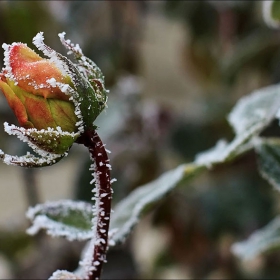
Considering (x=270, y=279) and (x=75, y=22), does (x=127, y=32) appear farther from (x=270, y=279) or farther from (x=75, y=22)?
(x=270, y=279)

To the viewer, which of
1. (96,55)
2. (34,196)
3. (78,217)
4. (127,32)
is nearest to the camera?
(78,217)

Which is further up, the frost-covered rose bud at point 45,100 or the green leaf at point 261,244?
the green leaf at point 261,244

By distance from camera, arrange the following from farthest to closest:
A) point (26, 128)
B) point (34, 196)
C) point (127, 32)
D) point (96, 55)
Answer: point (127, 32)
point (96, 55)
point (34, 196)
point (26, 128)

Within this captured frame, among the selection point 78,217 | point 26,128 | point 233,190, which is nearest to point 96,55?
point 233,190

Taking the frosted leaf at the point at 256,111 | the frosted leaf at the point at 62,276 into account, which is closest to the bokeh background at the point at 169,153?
the frosted leaf at the point at 256,111

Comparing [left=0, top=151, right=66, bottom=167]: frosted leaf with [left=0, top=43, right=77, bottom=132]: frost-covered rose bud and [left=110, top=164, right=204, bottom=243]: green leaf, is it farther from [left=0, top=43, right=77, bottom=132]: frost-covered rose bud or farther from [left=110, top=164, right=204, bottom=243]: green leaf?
[left=110, top=164, right=204, bottom=243]: green leaf

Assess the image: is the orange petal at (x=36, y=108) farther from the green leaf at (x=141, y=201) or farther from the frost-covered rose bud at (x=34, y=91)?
the green leaf at (x=141, y=201)
